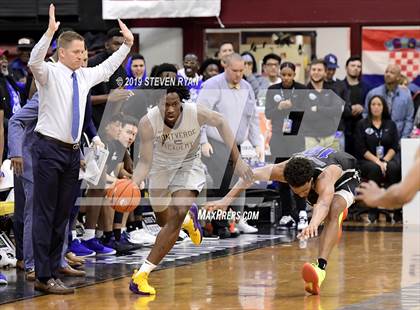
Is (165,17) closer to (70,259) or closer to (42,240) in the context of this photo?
(70,259)

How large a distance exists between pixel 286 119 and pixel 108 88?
3788 millimetres

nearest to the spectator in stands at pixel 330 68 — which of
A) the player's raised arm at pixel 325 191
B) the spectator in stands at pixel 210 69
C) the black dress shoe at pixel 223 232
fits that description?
the spectator in stands at pixel 210 69

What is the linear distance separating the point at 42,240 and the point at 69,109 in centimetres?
116

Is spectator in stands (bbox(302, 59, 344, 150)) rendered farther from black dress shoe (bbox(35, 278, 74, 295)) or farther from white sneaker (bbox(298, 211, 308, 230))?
black dress shoe (bbox(35, 278, 74, 295))

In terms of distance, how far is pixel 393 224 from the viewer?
53.4 feet

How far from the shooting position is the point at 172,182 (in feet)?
35.4

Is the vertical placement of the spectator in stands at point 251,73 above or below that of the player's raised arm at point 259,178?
above

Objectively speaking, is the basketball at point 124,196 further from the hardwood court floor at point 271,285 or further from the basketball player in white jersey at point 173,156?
the hardwood court floor at point 271,285

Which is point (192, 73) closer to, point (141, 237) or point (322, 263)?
point (141, 237)

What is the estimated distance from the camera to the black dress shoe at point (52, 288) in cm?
996

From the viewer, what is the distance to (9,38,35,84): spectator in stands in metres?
15.4

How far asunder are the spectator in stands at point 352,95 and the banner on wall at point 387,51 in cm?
174

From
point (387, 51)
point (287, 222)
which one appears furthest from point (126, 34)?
point (387, 51)

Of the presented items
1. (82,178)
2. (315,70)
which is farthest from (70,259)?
(315,70)
